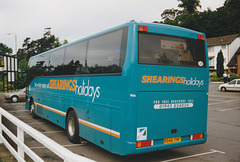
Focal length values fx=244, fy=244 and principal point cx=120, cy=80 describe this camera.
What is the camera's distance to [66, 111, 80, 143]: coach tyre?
25.0 ft

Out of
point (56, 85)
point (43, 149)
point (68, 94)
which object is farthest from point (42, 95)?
point (43, 149)

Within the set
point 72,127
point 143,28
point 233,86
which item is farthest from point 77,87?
point 233,86

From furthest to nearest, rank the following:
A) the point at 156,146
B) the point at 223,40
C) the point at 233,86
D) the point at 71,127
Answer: the point at 223,40, the point at 233,86, the point at 71,127, the point at 156,146

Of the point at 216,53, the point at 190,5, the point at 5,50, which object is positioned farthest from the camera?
the point at 5,50

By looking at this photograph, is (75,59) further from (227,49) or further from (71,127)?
(227,49)

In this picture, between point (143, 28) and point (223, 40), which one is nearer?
point (143, 28)

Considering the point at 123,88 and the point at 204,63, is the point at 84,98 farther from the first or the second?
the point at 204,63

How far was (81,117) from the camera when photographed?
7332 mm

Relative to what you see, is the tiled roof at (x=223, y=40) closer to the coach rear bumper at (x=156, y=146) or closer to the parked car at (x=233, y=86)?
the parked car at (x=233, y=86)

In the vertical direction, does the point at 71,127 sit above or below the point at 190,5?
below

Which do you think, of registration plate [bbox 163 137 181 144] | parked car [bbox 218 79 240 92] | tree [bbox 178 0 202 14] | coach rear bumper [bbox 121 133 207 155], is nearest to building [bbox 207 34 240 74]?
parked car [bbox 218 79 240 92]

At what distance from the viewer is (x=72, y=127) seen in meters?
7.97

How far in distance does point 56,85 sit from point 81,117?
2.85m

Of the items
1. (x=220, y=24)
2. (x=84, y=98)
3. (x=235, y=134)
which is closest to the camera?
(x=84, y=98)
